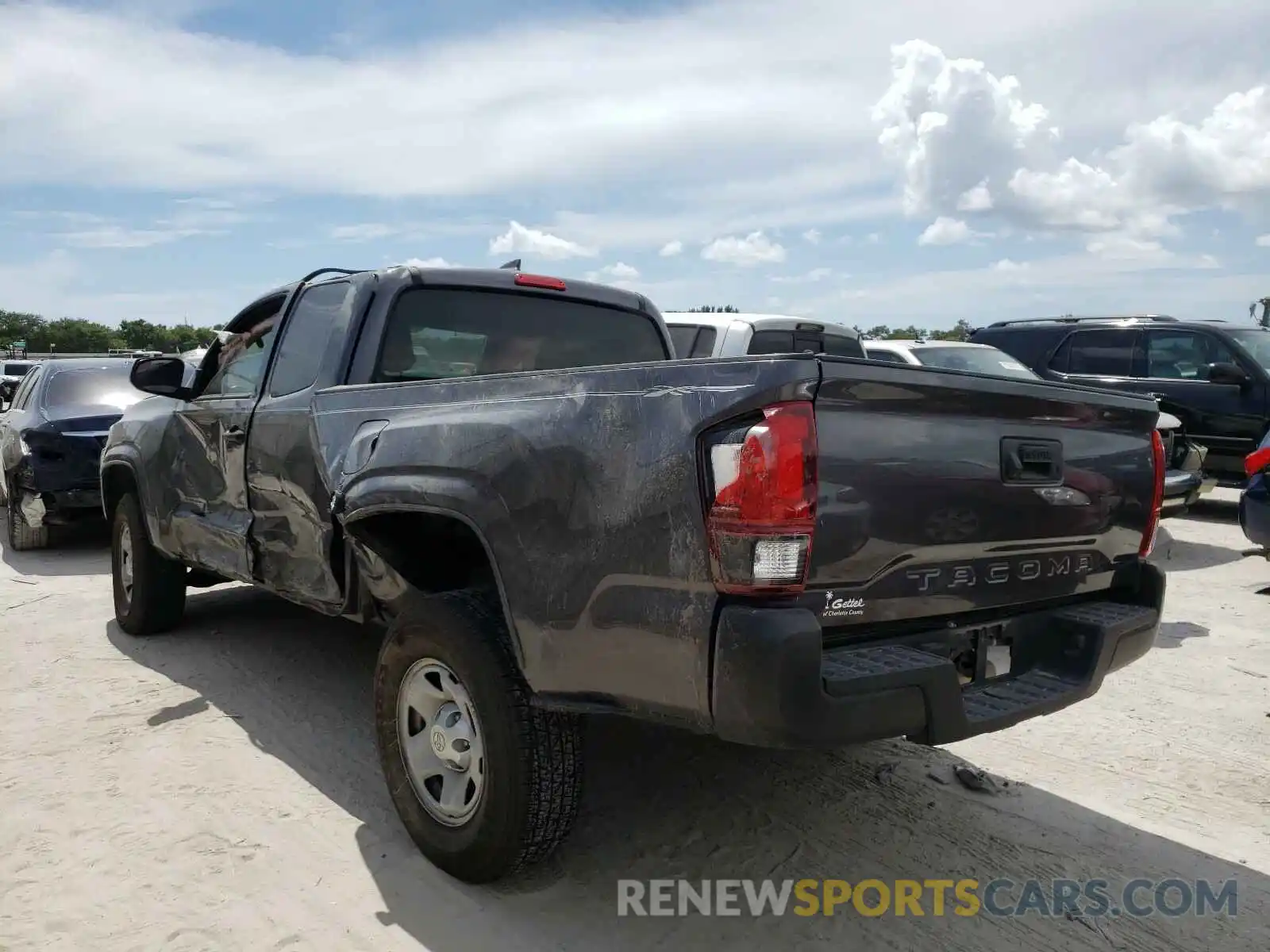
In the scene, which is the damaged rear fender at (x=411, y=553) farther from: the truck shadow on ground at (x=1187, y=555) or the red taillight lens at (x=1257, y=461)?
the truck shadow on ground at (x=1187, y=555)

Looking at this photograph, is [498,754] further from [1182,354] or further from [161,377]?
[1182,354]

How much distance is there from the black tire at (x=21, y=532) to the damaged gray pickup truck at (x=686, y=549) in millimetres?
6024

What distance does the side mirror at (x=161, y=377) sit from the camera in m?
4.79

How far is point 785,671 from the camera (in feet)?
7.20

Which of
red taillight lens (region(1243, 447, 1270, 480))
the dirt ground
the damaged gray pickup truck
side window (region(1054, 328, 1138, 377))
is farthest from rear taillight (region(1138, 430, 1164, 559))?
side window (region(1054, 328, 1138, 377))

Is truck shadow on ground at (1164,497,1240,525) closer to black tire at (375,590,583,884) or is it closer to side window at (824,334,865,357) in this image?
side window at (824,334,865,357)

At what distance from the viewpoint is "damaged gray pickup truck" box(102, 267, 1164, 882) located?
2285mm

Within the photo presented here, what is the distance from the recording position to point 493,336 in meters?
4.18

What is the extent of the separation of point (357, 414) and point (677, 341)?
5181 mm

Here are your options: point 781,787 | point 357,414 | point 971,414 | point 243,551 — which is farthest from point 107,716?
point 971,414

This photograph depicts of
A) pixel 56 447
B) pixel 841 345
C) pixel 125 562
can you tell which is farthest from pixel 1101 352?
pixel 56 447

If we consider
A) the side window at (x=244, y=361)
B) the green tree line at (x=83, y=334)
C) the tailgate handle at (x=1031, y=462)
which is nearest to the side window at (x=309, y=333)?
the side window at (x=244, y=361)

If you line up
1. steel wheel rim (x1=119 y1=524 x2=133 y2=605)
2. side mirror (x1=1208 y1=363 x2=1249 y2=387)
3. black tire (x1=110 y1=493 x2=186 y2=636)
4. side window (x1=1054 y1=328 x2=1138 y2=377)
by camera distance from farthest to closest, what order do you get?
side window (x1=1054 y1=328 x2=1138 y2=377) → side mirror (x1=1208 y1=363 x2=1249 y2=387) → steel wheel rim (x1=119 y1=524 x2=133 y2=605) → black tire (x1=110 y1=493 x2=186 y2=636)

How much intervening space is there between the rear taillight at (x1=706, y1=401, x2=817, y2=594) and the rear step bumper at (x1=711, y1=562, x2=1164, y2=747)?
0.09 m
